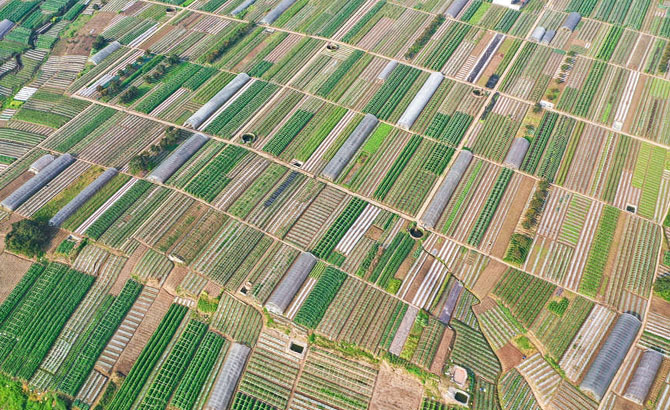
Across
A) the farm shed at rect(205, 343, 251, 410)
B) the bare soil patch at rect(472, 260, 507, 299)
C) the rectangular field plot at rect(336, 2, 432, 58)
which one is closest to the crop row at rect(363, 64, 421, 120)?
the rectangular field plot at rect(336, 2, 432, 58)

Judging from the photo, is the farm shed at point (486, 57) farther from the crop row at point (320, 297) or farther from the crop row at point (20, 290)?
the crop row at point (20, 290)

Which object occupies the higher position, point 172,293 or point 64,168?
point 64,168

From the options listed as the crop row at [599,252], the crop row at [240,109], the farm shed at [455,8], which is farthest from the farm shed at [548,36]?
the crop row at [240,109]

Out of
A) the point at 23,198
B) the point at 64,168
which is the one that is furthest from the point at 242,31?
the point at 23,198

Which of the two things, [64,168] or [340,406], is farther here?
[64,168]

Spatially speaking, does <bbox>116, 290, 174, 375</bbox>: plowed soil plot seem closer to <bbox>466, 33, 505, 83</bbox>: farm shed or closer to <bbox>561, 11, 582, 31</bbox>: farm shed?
<bbox>466, 33, 505, 83</bbox>: farm shed

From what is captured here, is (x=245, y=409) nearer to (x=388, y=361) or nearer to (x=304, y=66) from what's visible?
(x=388, y=361)
